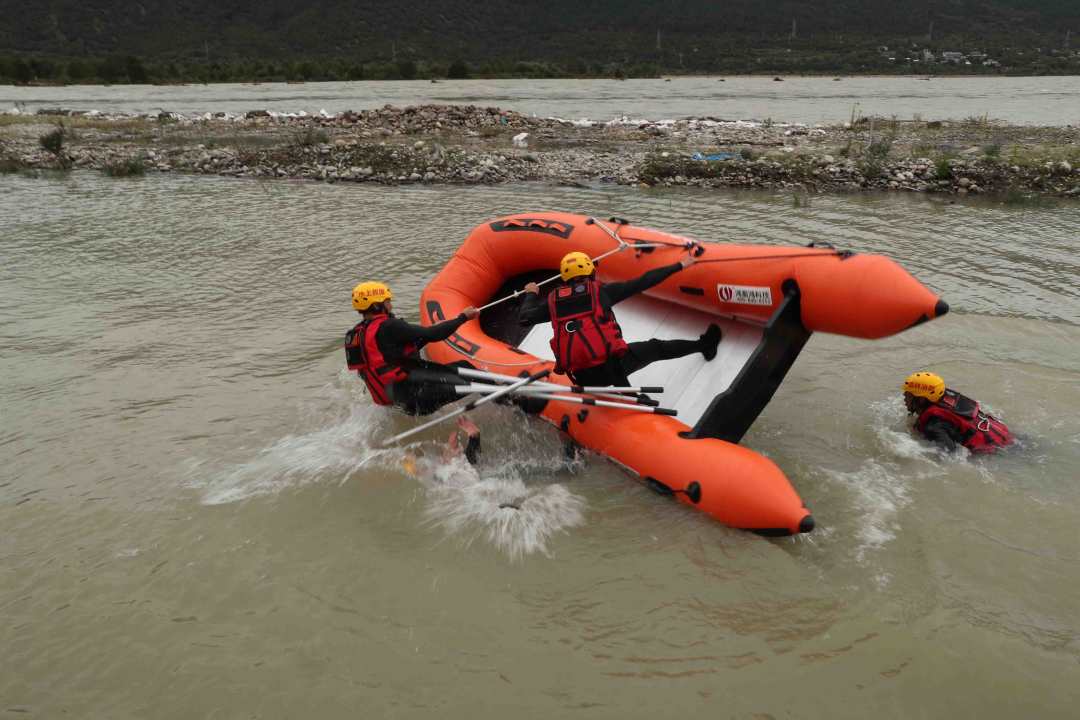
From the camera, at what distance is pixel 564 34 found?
7794 centimetres

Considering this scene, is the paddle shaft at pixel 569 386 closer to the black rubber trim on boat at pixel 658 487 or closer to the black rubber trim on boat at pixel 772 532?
the black rubber trim on boat at pixel 658 487

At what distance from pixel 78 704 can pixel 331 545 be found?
139 cm

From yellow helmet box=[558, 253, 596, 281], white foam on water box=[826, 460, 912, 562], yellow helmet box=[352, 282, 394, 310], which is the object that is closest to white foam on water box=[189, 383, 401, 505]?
yellow helmet box=[352, 282, 394, 310]

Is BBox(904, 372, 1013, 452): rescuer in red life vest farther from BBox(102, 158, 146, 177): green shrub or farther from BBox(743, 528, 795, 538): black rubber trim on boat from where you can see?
BBox(102, 158, 146, 177): green shrub

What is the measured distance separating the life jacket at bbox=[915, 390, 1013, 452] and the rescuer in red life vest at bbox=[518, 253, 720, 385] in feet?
6.40

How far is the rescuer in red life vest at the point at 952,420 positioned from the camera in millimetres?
4773

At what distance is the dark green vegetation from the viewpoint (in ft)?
184

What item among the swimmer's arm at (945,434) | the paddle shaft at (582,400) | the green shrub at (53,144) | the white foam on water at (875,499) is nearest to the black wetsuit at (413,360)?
the paddle shaft at (582,400)

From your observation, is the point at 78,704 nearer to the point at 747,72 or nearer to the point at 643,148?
the point at 643,148

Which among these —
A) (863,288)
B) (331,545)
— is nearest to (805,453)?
(863,288)

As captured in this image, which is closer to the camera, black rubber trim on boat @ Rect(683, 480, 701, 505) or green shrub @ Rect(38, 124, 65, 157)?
black rubber trim on boat @ Rect(683, 480, 701, 505)

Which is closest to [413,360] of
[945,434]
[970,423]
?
[945,434]

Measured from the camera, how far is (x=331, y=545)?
4.20 metres

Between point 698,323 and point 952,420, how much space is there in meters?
1.88
